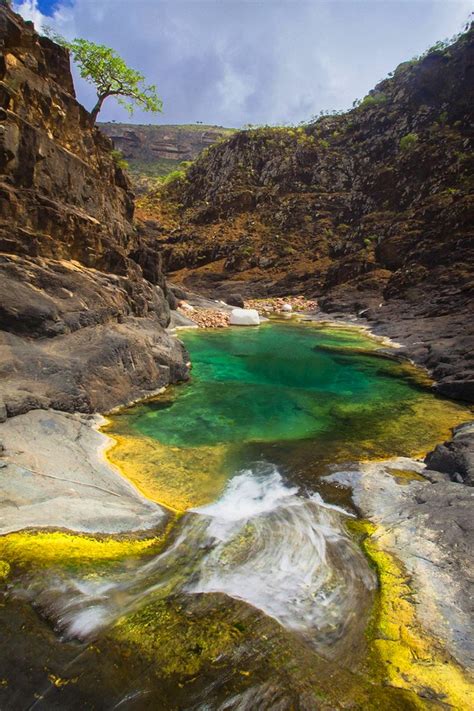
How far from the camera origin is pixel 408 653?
406 centimetres

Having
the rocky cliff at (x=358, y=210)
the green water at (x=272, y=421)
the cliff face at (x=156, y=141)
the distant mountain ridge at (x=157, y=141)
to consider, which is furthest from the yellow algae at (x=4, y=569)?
the cliff face at (x=156, y=141)

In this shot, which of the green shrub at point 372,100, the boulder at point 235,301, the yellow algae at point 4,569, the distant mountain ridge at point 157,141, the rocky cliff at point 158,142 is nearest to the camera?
the yellow algae at point 4,569

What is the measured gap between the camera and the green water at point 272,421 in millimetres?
8711

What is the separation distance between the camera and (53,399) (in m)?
10.4

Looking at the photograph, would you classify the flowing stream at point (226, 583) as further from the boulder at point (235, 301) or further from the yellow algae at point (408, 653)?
the boulder at point (235, 301)

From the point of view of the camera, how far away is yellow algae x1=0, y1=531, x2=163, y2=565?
505cm

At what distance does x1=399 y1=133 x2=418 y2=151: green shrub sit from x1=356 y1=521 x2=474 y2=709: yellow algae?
6328 centimetres

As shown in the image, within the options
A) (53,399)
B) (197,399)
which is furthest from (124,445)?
(197,399)

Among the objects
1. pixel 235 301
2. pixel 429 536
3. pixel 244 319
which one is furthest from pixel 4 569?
pixel 235 301

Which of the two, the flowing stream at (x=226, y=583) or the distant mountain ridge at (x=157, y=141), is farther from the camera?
the distant mountain ridge at (x=157, y=141)

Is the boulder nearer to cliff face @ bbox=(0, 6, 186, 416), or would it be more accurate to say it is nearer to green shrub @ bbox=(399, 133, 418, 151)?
cliff face @ bbox=(0, 6, 186, 416)

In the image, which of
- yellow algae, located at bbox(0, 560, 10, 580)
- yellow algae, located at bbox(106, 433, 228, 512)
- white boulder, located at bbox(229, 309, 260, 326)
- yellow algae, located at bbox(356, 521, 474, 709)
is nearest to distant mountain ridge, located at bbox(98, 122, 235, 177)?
white boulder, located at bbox(229, 309, 260, 326)

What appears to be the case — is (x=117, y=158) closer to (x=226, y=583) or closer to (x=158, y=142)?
(x=226, y=583)

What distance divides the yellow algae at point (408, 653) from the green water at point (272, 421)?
333cm
